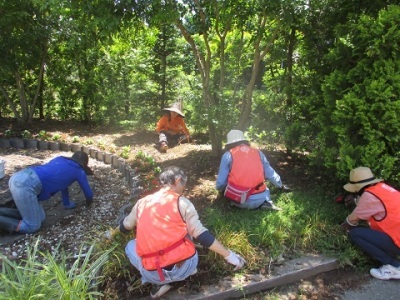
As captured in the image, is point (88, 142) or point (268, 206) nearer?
point (268, 206)

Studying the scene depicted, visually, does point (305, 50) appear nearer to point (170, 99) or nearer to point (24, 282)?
point (170, 99)

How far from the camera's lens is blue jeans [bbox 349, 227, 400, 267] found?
10.7 ft

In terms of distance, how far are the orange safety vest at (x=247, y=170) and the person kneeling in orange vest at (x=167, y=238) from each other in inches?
48.8

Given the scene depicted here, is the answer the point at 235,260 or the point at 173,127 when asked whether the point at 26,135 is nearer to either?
the point at 173,127

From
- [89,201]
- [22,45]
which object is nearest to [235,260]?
[89,201]

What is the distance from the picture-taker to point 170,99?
8586 mm

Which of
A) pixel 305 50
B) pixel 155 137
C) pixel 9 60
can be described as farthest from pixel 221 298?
pixel 9 60

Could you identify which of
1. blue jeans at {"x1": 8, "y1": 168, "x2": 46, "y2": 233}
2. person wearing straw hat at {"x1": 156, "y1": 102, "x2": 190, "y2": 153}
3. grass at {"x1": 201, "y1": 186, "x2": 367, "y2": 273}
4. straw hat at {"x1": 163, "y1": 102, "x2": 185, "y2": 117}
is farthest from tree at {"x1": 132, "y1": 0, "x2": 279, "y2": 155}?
blue jeans at {"x1": 8, "y1": 168, "x2": 46, "y2": 233}

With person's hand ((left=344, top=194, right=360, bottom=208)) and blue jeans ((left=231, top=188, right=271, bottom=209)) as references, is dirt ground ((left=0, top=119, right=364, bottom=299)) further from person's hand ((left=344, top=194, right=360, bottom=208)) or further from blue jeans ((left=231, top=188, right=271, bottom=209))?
person's hand ((left=344, top=194, right=360, bottom=208))

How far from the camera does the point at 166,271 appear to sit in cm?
283

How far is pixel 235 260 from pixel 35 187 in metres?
2.55

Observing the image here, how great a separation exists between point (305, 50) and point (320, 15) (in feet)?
1.71

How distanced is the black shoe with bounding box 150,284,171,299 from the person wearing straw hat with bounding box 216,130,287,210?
5.09ft

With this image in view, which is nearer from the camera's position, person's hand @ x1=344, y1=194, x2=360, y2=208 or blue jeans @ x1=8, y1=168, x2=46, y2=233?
blue jeans @ x1=8, y1=168, x2=46, y2=233
